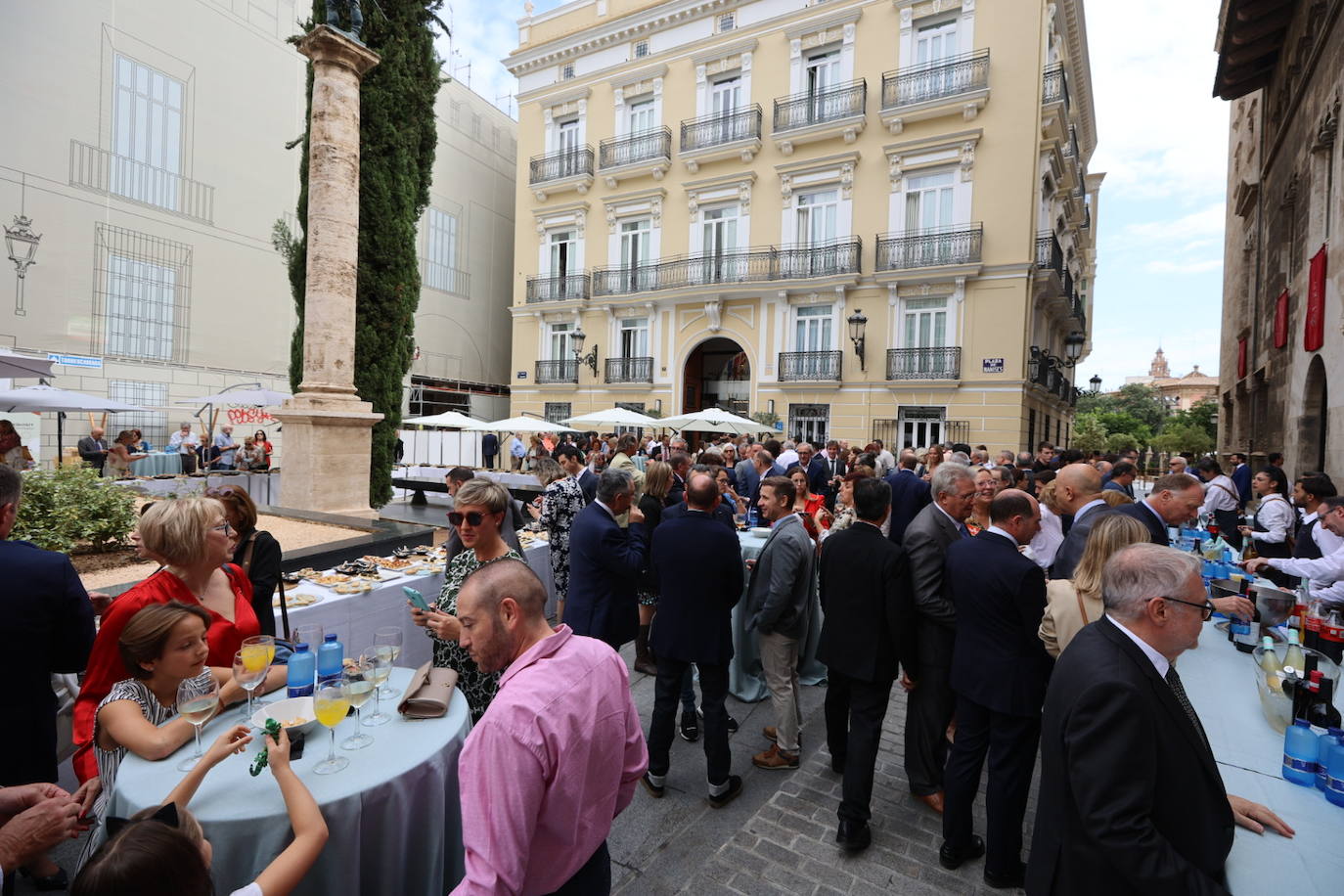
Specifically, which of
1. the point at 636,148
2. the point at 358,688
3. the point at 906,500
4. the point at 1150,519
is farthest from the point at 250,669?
the point at 636,148

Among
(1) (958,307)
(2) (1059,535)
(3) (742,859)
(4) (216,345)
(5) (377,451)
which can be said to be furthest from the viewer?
(4) (216,345)

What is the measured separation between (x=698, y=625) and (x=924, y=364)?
16097 millimetres

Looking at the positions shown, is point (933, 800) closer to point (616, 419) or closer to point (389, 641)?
point (389, 641)

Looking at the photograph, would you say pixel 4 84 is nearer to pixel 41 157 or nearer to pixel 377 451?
pixel 41 157

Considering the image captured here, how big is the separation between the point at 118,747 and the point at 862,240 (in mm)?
19582

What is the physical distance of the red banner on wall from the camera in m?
7.88

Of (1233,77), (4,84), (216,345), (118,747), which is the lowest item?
(118,747)

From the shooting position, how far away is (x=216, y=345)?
60.7 ft

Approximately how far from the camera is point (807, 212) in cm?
1958

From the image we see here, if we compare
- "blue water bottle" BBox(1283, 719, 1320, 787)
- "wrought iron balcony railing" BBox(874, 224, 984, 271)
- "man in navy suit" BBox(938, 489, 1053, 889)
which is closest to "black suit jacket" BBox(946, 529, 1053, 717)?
"man in navy suit" BBox(938, 489, 1053, 889)

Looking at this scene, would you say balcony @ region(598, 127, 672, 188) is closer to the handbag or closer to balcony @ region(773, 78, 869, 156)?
balcony @ region(773, 78, 869, 156)

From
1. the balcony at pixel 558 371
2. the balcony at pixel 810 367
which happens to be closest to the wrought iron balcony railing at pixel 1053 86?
the balcony at pixel 810 367

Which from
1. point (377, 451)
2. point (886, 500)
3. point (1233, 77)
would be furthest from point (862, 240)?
point (886, 500)

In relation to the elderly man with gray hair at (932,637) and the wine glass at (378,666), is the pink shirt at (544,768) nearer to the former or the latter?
the wine glass at (378,666)
